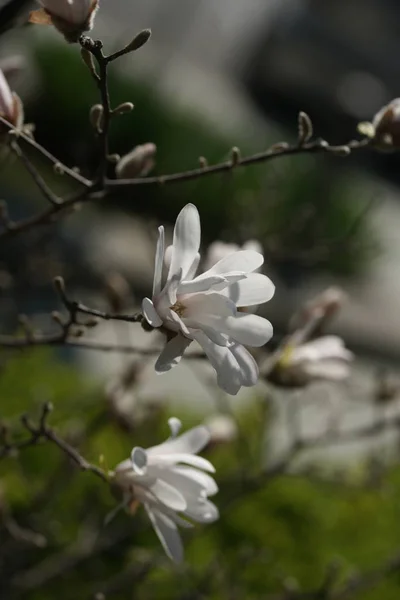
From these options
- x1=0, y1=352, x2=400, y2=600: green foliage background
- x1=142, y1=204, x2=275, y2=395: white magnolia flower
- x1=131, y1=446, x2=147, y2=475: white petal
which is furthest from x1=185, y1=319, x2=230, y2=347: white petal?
x1=0, y1=352, x2=400, y2=600: green foliage background

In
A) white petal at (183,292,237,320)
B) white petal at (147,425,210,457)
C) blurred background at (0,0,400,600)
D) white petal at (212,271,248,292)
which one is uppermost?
white petal at (212,271,248,292)

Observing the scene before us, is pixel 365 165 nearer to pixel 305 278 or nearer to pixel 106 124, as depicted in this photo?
pixel 305 278

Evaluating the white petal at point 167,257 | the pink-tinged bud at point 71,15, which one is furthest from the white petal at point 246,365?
the pink-tinged bud at point 71,15

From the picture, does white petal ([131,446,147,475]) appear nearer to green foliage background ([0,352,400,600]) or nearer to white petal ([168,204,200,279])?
white petal ([168,204,200,279])

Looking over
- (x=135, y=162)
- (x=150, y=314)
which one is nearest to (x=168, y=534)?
(x=150, y=314)

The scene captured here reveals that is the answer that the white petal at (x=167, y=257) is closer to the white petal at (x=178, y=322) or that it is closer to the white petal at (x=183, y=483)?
the white petal at (x=178, y=322)

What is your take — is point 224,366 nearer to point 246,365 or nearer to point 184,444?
point 246,365

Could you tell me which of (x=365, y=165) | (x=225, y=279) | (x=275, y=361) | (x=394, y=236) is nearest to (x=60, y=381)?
(x=275, y=361)
